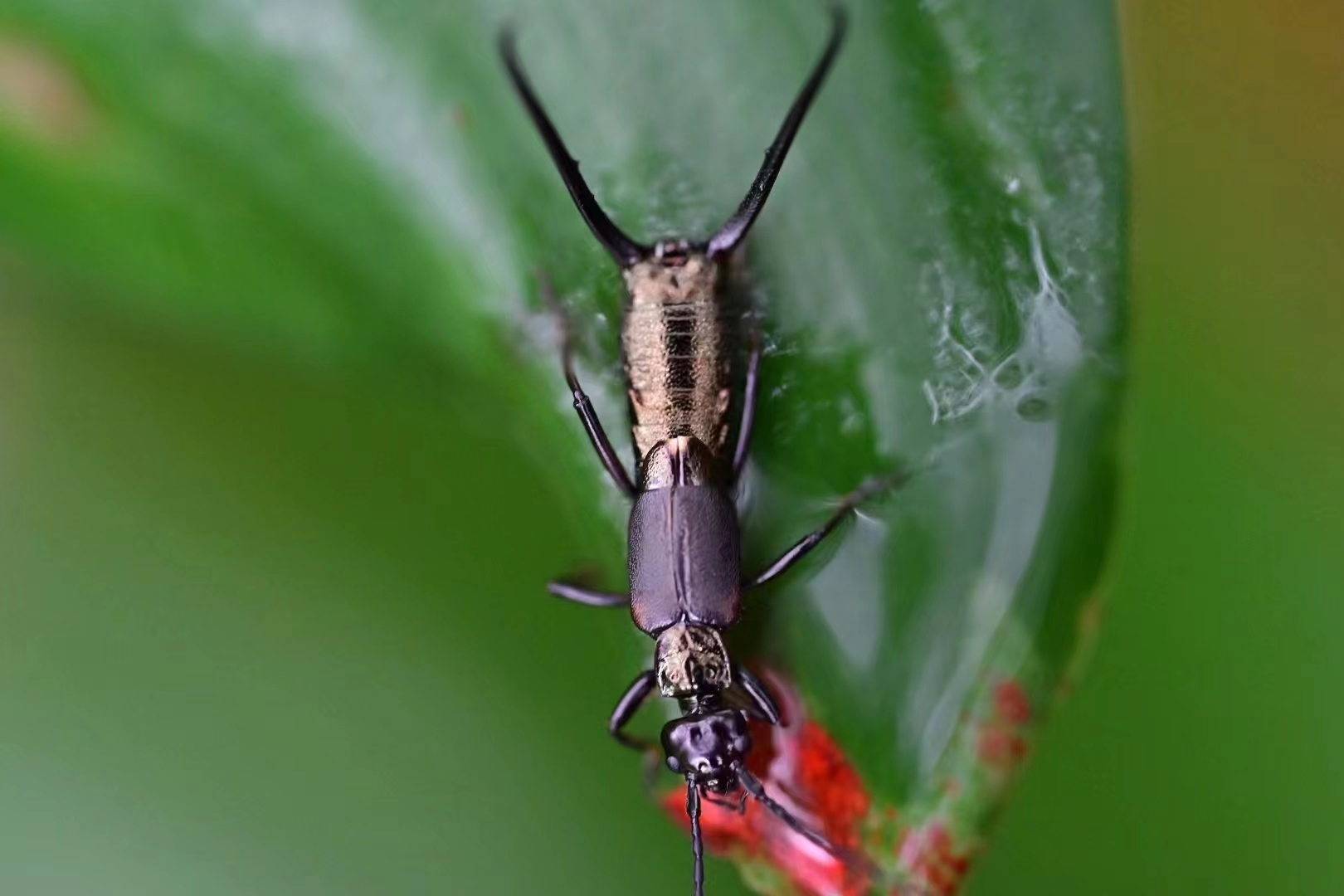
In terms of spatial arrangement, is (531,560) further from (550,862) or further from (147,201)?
(147,201)

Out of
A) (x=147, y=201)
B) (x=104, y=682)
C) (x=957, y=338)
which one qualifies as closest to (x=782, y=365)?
(x=957, y=338)

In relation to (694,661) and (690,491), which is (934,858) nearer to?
(694,661)

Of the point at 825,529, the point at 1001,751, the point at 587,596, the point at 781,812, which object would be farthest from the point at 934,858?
the point at 587,596

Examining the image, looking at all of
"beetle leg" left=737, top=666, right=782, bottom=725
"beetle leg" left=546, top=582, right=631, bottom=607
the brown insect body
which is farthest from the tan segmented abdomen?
"beetle leg" left=737, top=666, right=782, bottom=725

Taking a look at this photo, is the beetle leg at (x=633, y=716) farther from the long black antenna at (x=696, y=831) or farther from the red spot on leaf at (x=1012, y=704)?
the red spot on leaf at (x=1012, y=704)

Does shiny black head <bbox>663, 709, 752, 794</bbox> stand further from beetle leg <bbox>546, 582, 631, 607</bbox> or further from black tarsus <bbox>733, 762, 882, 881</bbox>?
beetle leg <bbox>546, 582, 631, 607</bbox>

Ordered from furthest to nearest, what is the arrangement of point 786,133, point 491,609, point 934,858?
point 491,609 → point 786,133 → point 934,858

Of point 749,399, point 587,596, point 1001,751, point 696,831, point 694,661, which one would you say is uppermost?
point 749,399
